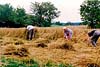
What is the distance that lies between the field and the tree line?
2065 cm

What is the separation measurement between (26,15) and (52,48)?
139ft

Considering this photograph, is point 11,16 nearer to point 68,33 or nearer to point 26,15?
point 26,15

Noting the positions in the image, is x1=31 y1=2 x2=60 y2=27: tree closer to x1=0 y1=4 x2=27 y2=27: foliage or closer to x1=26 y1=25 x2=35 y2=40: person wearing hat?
x1=0 y1=4 x2=27 y2=27: foliage

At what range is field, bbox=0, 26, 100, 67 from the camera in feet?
36.0

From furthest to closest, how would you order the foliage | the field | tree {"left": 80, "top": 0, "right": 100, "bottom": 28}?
tree {"left": 80, "top": 0, "right": 100, "bottom": 28} → the foliage → the field

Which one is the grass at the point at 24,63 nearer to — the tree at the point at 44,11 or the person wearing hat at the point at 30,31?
the person wearing hat at the point at 30,31

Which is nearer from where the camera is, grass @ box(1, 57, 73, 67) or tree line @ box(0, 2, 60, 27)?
grass @ box(1, 57, 73, 67)

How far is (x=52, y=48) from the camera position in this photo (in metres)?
15.8

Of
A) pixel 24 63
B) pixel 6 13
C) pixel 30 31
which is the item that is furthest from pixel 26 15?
pixel 24 63

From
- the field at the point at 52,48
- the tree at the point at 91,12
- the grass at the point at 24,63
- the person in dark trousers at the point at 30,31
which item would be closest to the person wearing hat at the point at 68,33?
the field at the point at 52,48

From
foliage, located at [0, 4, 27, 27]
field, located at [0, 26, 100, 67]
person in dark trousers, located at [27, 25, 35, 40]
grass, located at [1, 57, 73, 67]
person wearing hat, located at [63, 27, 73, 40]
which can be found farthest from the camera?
foliage, located at [0, 4, 27, 27]

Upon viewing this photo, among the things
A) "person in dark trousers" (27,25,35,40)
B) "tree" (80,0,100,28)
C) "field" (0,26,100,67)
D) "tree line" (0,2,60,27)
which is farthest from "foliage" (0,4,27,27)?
"person in dark trousers" (27,25,35,40)

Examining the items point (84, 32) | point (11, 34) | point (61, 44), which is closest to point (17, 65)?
point (61, 44)

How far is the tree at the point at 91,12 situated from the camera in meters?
61.1
